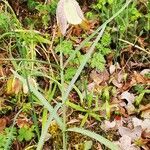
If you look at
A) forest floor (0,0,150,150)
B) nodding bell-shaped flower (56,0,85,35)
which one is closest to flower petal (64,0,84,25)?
nodding bell-shaped flower (56,0,85,35)

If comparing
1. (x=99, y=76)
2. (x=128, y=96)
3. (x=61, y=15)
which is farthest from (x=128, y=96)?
(x=61, y=15)

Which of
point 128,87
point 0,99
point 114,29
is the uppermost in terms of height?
point 114,29

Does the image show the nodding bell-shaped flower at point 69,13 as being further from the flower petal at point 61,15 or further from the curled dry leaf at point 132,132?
the curled dry leaf at point 132,132

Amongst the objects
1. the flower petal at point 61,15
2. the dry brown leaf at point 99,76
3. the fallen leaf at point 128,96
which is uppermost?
the flower petal at point 61,15

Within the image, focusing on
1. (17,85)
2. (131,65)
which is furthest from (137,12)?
(17,85)

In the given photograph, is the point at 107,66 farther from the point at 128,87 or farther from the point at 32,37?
the point at 32,37

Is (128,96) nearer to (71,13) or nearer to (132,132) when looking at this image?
(132,132)

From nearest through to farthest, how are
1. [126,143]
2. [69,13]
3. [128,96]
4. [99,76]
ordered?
[69,13] < [126,143] < [128,96] < [99,76]

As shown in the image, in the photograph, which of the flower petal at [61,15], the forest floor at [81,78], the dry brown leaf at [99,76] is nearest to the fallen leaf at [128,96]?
the forest floor at [81,78]

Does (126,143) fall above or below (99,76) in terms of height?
below
